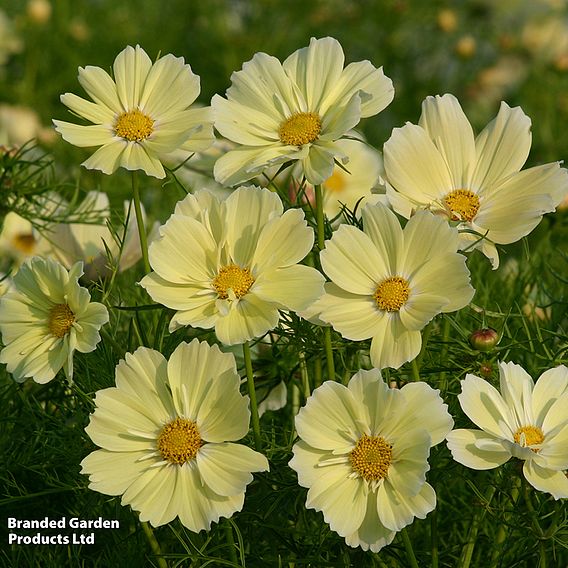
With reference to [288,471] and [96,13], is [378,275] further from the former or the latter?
[96,13]

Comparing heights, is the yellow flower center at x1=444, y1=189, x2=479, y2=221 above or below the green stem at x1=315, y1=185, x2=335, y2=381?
above

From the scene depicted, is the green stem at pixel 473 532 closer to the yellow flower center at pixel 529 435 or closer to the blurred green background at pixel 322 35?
the yellow flower center at pixel 529 435

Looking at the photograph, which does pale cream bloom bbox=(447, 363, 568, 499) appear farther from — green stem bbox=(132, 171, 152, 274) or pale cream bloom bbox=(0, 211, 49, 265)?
pale cream bloom bbox=(0, 211, 49, 265)

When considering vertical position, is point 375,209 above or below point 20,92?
below

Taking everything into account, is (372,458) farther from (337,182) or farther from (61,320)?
(337,182)

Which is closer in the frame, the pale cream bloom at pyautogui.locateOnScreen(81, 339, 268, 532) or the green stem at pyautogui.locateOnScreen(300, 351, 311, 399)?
the pale cream bloom at pyautogui.locateOnScreen(81, 339, 268, 532)

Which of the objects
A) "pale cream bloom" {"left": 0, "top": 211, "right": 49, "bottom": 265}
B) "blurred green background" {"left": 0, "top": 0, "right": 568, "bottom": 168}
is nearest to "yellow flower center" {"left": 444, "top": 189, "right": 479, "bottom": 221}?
"pale cream bloom" {"left": 0, "top": 211, "right": 49, "bottom": 265}

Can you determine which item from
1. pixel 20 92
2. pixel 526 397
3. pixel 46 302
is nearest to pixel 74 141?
pixel 46 302
